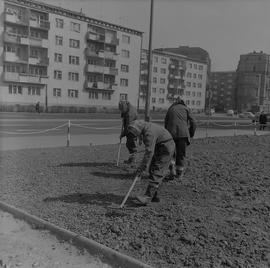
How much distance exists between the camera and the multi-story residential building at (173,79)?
87681 mm

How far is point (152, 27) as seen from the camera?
1453cm

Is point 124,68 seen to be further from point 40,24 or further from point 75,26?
point 40,24

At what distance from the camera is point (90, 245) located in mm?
4578

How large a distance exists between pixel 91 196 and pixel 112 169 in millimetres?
2267

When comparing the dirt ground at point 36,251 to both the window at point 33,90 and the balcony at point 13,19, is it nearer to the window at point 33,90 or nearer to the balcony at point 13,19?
the balcony at point 13,19

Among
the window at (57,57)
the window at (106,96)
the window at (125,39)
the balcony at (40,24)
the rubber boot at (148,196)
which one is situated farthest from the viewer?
the window at (125,39)

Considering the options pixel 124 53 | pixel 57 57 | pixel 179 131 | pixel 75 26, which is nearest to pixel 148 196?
pixel 179 131

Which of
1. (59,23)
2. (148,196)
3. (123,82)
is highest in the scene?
(59,23)

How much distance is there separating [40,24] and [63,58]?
19.6 ft

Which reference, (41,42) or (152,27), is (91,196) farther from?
(41,42)

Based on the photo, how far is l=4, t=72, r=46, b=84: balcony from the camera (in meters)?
51.2

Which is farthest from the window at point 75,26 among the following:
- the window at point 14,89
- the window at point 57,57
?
the window at point 14,89

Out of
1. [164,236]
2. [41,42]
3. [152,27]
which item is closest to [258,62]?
[41,42]

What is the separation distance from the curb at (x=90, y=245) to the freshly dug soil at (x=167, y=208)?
5.5 inches
